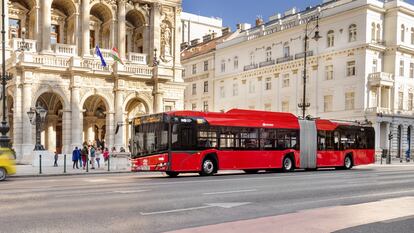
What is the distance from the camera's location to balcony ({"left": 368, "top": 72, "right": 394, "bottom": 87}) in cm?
5275

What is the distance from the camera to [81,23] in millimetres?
43062

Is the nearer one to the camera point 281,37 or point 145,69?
point 145,69

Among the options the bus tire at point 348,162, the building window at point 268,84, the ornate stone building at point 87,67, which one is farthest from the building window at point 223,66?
the bus tire at point 348,162

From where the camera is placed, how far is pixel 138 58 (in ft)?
154

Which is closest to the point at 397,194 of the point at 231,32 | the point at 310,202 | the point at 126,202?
the point at 310,202

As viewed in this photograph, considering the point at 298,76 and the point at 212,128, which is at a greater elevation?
the point at 298,76

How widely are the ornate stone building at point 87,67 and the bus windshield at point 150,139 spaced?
55.3 ft

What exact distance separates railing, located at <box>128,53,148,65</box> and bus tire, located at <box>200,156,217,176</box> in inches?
956

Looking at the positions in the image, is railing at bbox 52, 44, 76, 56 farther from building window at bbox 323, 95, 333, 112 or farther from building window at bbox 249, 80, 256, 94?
building window at bbox 249, 80, 256, 94

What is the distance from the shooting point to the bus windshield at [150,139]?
2265 centimetres

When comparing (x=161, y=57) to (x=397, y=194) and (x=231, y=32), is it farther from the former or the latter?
(x=397, y=194)

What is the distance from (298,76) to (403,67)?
472 inches

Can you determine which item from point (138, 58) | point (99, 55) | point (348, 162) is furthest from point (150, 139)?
point (138, 58)

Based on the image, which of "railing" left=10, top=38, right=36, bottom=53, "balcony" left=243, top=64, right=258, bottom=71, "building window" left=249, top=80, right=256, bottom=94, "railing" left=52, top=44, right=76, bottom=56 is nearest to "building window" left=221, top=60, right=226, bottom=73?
"balcony" left=243, top=64, right=258, bottom=71
